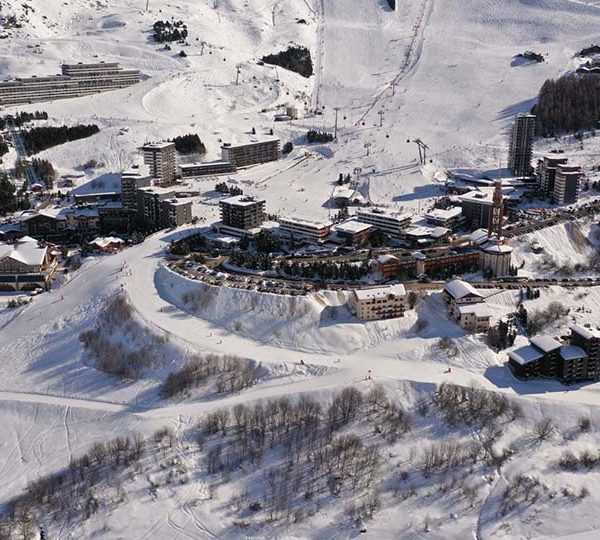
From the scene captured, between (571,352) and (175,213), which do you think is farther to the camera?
(175,213)

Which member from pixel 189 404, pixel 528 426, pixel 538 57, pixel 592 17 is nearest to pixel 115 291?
pixel 189 404

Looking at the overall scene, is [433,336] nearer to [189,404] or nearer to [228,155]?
[189,404]

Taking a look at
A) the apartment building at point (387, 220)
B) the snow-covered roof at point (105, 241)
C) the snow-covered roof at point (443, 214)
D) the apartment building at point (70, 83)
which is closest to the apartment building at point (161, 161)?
the snow-covered roof at point (105, 241)

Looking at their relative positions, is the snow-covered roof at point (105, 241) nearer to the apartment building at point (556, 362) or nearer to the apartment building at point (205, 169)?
the apartment building at point (205, 169)

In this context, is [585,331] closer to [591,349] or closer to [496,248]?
[591,349]

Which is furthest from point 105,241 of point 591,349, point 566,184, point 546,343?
point 566,184

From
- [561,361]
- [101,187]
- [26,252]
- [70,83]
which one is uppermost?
[70,83]

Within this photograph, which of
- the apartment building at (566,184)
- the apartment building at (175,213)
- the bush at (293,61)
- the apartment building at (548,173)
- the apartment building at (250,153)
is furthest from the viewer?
the bush at (293,61)
